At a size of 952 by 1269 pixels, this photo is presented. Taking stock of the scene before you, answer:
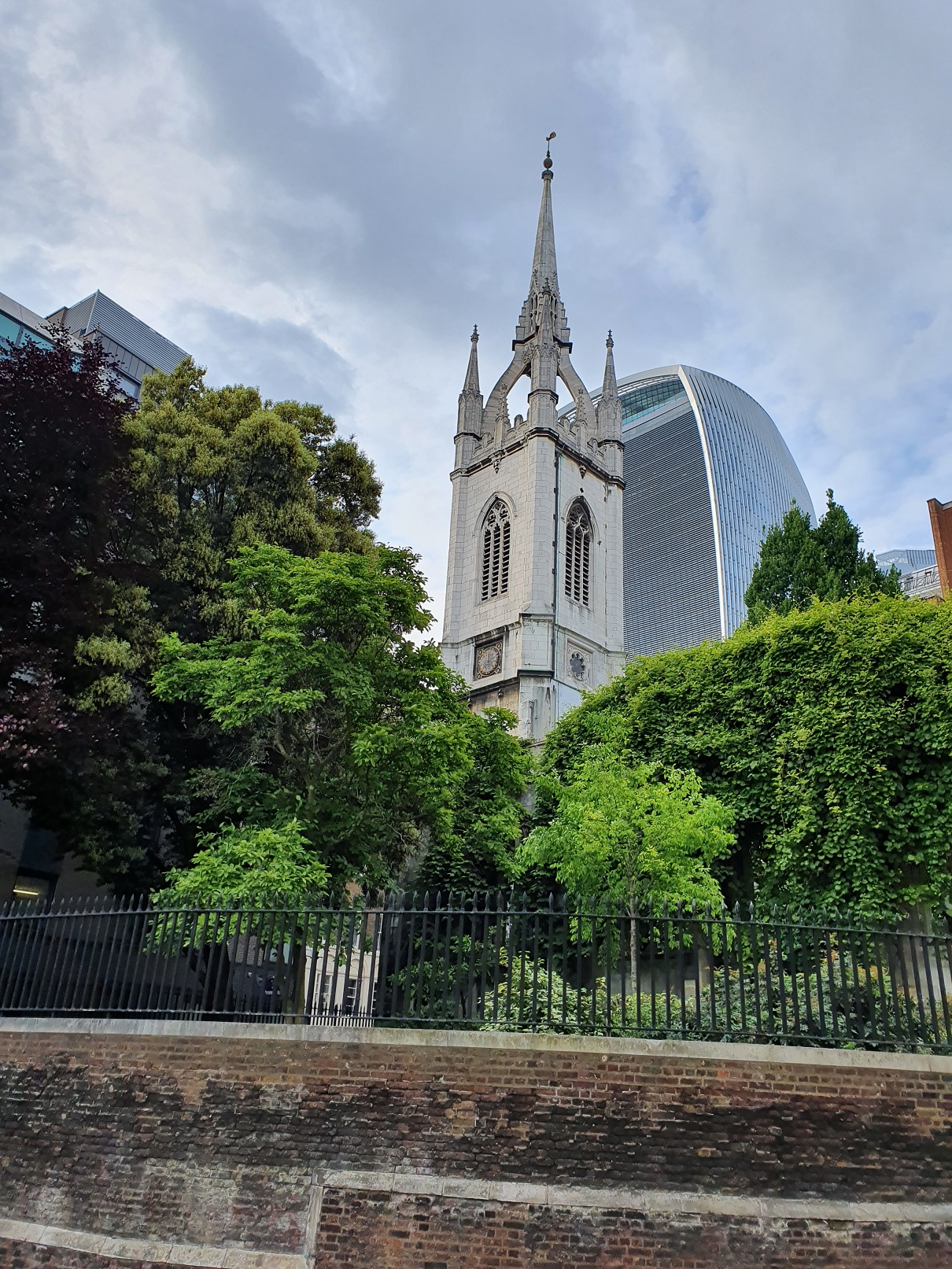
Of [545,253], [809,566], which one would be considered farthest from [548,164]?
[809,566]

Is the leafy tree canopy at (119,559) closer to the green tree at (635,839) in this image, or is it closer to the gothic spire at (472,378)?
the green tree at (635,839)

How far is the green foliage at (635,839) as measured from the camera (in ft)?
56.9

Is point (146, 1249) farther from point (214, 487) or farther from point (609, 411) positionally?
point (609, 411)

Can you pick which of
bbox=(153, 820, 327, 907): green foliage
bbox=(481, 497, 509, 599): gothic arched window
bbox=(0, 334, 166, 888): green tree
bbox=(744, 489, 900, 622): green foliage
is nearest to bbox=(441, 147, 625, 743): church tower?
bbox=(481, 497, 509, 599): gothic arched window

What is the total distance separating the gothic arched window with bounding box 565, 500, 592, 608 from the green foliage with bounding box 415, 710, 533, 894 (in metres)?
23.6

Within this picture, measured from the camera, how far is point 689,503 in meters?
130

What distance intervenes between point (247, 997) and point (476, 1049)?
8.59 ft

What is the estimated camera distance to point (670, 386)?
13375cm

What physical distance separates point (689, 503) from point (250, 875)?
401 feet

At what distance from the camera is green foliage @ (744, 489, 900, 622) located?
2712 centimetres

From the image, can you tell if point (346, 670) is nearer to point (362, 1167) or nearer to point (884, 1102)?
point (362, 1167)

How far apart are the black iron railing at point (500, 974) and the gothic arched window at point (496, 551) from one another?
1434 inches

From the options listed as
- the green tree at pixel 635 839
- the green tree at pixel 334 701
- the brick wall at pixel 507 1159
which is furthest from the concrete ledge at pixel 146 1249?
the green tree at pixel 635 839

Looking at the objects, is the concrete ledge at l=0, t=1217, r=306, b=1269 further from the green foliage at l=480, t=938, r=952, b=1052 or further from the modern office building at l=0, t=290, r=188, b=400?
the modern office building at l=0, t=290, r=188, b=400
